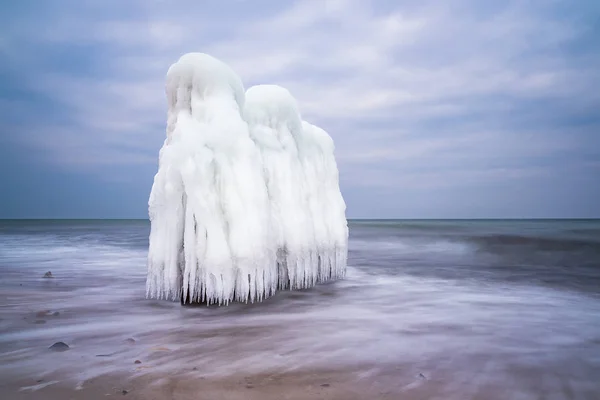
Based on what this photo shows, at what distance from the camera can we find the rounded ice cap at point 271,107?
10.5 m

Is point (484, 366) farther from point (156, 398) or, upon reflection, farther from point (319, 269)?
point (319, 269)

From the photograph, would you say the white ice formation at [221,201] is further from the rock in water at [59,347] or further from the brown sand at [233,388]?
the brown sand at [233,388]

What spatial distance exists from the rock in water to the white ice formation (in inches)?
89.4

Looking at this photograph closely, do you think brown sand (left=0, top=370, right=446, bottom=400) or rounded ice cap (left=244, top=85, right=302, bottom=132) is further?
rounded ice cap (left=244, top=85, right=302, bottom=132)

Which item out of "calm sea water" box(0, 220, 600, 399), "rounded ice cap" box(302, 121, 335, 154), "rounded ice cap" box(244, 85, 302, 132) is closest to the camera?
"calm sea water" box(0, 220, 600, 399)

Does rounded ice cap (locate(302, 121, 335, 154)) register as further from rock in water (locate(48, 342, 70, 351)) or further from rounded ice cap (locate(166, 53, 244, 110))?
rock in water (locate(48, 342, 70, 351))

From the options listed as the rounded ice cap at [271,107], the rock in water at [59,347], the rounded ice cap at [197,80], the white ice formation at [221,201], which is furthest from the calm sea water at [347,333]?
the rounded ice cap at [197,80]

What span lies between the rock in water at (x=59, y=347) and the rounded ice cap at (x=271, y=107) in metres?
6.14

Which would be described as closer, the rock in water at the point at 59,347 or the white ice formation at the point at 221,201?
the rock in water at the point at 59,347

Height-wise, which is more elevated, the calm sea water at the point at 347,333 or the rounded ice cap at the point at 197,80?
the rounded ice cap at the point at 197,80

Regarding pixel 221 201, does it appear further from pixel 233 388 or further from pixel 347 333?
pixel 233 388

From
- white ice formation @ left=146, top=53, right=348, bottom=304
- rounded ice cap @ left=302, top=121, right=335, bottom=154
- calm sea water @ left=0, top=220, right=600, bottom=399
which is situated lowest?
calm sea water @ left=0, top=220, right=600, bottom=399

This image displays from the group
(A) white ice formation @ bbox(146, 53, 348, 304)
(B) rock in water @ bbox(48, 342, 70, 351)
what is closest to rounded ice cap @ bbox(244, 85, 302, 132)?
(A) white ice formation @ bbox(146, 53, 348, 304)

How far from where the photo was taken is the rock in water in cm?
591
